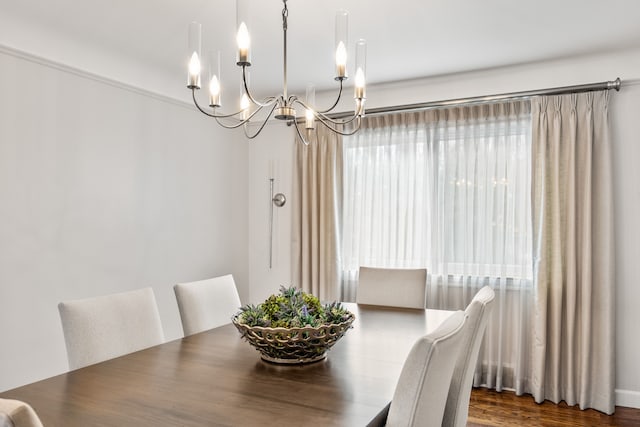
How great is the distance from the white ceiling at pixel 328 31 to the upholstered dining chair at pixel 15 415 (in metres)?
2.37

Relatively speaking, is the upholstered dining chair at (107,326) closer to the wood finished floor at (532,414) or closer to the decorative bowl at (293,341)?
the decorative bowl at (293,341)

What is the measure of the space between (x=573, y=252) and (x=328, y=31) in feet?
7.62

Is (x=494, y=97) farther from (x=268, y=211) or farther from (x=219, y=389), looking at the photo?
(x=219, y=389)

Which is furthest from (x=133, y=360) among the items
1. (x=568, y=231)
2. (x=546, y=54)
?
(x=546, y=54)

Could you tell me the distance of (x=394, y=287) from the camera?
128 inches

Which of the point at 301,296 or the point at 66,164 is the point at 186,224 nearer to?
the point at 66,164

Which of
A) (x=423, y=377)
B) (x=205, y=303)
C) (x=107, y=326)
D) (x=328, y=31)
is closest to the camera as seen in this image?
(x=423, y=377)

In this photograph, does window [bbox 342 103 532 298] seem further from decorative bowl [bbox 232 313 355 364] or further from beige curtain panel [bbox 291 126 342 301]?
decorative bowl [bbox 232 313 355 364]

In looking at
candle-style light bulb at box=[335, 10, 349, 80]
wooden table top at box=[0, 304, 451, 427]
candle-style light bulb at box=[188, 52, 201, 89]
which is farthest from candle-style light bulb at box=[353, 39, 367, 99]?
wooden table top at box=[0, 304, 451, 427]

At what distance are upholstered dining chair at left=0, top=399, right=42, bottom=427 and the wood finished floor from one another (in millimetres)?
2920

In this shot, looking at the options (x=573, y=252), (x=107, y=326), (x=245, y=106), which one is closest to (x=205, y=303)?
(x=107, y=326)

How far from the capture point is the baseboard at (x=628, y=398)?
3.40 m

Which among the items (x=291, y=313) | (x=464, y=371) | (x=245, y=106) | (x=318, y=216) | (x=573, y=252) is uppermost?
(x=245, y=106)

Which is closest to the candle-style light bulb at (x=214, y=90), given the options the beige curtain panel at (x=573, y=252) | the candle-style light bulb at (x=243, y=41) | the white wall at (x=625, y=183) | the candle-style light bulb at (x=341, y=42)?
the candle-style light bulb at (x=243, y=41)
